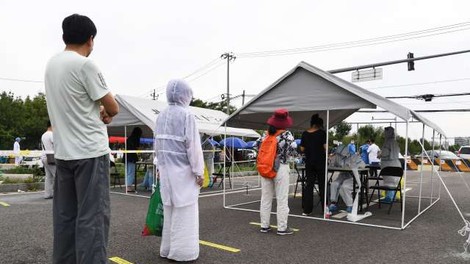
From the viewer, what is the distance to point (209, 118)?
46.2ft

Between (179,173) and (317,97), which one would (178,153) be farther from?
(317,97)

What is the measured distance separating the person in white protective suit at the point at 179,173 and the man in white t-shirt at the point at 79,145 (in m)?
1.73

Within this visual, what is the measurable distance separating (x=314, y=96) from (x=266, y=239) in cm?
291

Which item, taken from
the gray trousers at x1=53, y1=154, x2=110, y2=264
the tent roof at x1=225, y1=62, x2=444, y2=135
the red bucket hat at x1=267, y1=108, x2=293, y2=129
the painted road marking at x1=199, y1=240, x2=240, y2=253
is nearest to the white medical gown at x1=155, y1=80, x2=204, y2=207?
the painted road marking at x1=199, y1=240, x2=240, y2=253

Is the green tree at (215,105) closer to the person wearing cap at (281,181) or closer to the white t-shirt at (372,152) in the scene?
the white t-shirt at (372,152)

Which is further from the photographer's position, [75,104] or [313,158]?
[313,158]

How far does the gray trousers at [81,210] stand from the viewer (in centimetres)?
266

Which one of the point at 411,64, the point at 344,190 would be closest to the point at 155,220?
the point at 344,190

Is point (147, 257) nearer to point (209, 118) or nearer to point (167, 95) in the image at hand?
point (167, 95)

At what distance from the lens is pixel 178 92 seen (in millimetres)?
4637

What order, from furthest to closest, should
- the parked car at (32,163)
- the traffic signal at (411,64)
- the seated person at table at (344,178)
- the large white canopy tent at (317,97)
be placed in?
the parked car at (32,163)
the traffic signal at (411,64)
the seated person at table at (344,178)
the large white canopy tent at (317,97)

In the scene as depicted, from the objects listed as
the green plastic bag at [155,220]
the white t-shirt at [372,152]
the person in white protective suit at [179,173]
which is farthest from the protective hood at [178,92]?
the white t-shirt at [372,152]

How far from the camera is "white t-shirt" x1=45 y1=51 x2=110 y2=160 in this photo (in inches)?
105

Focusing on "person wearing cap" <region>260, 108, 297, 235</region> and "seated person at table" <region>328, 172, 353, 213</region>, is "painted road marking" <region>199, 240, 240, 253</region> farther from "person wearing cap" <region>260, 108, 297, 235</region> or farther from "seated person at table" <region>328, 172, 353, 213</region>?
"seated person at table" <region>328, 172, 353, 213</region>
